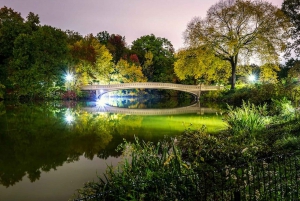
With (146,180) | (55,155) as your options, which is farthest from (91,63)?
(146,180)

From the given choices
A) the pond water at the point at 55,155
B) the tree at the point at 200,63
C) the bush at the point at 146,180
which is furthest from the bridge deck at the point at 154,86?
the bush at the point at 146,180

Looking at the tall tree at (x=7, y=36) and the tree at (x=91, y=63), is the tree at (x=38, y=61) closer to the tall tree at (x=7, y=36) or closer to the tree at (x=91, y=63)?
the tall tree at (x=7, y=36)

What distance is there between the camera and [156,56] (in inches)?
2350

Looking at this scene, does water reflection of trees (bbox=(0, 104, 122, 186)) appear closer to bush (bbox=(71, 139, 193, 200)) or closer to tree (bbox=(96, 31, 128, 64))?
bush (bbox=(71, 139, 193, 200))

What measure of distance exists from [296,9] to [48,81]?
31.4 metres

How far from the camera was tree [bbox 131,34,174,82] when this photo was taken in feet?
185

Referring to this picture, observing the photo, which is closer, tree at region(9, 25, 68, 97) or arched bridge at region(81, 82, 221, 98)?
tree at region(9, 25, 68, 97)

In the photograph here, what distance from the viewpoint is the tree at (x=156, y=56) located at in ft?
185

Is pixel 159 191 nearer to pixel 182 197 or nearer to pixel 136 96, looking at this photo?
pixel 182 197

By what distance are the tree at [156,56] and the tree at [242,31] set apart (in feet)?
75.4

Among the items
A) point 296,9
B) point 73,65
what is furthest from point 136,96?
point 296,9

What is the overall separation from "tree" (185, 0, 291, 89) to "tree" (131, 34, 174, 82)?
22990 mm

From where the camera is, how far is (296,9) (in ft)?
97.0

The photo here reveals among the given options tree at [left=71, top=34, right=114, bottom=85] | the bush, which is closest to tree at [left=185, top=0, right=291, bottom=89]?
tree at [left=71, top=34, right=114, bottom=85]
